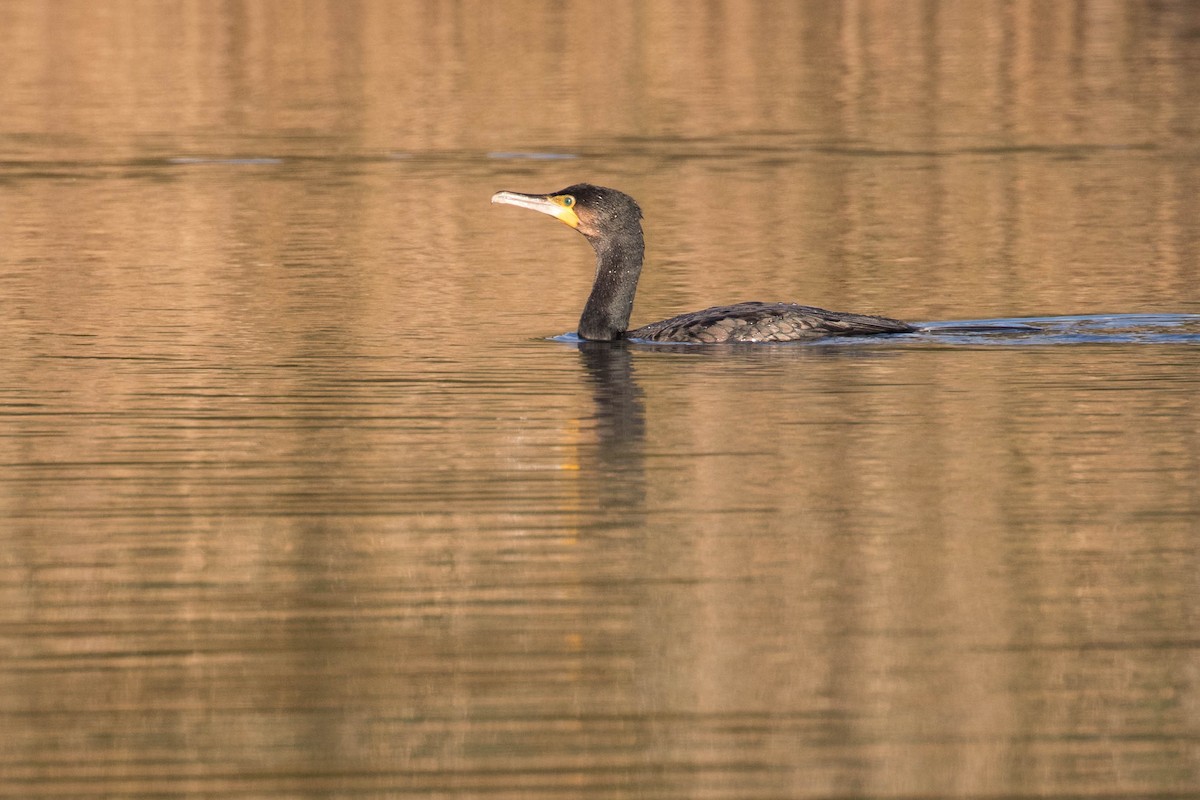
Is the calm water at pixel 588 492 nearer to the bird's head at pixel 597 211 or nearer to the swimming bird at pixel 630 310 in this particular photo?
the swimming bird at pixel 630 310

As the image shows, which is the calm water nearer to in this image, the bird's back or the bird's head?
the bird's back

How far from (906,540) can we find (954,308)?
8796mm

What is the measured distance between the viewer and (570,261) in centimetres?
2317

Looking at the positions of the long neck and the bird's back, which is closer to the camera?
the bird's back

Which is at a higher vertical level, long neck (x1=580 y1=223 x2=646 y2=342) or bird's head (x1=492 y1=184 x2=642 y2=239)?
bird's head (x1=492 y1=184 x2=642 y2=239)

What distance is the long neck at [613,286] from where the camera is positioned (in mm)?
→ 17500

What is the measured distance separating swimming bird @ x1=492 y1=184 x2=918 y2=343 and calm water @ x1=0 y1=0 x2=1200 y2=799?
0.66ft

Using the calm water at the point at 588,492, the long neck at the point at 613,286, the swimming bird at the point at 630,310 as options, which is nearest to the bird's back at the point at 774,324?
the swimming bird at the point at 630,310

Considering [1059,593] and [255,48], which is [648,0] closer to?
[255,48]

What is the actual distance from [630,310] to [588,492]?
21.1 ft

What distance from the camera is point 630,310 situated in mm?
17719

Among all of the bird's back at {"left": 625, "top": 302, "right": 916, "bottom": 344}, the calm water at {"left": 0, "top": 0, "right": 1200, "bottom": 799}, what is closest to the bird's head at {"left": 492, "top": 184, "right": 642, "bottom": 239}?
the calm water at {"left": 0, "top": 0, "right": 1200, "bottom": 799}

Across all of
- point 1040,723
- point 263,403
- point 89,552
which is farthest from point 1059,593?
point 263,403

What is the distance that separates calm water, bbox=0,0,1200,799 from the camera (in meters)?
7.66
